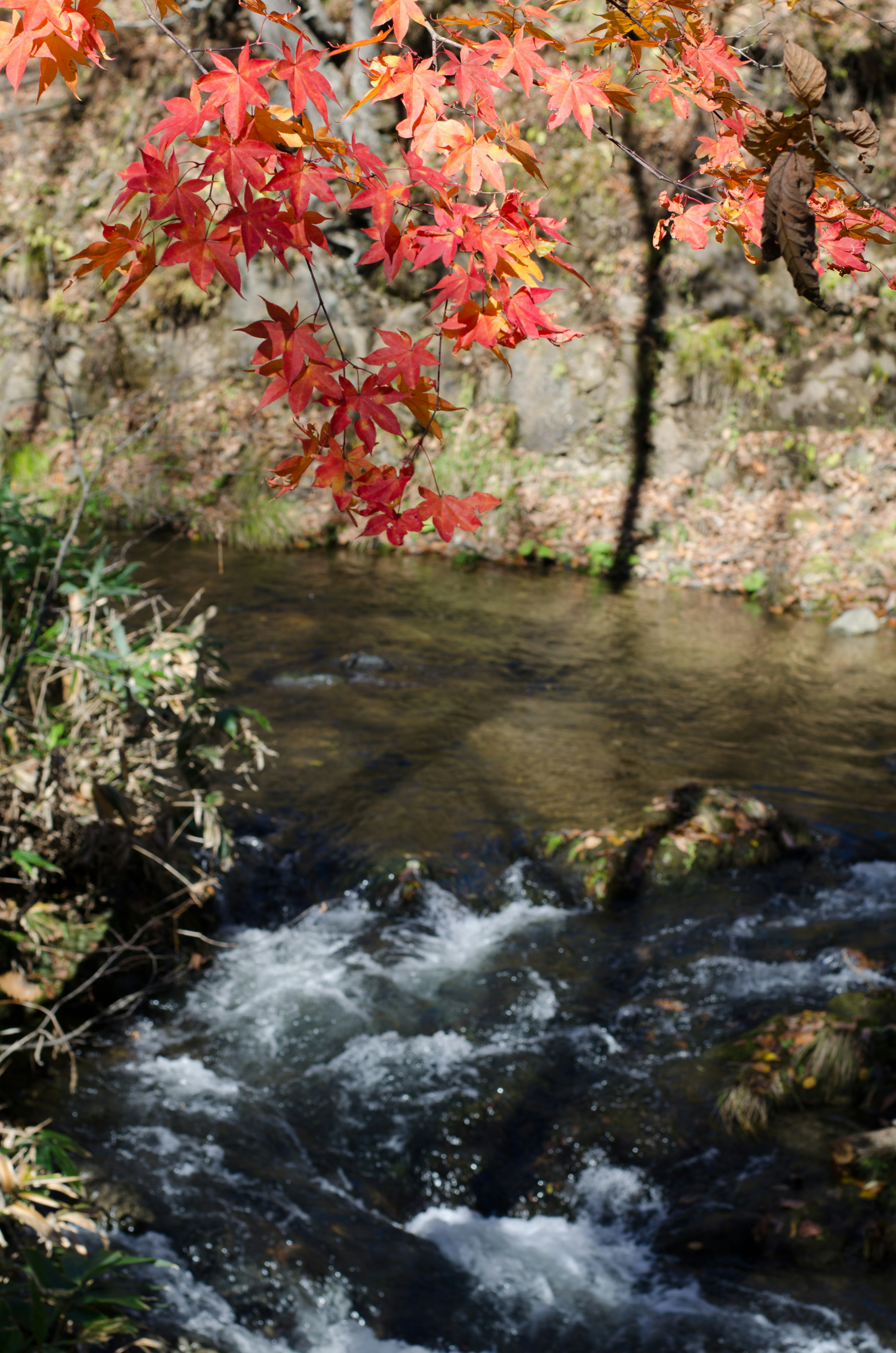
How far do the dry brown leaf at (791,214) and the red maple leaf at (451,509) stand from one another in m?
0.51

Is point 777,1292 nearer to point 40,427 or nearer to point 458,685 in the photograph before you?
point 458,685

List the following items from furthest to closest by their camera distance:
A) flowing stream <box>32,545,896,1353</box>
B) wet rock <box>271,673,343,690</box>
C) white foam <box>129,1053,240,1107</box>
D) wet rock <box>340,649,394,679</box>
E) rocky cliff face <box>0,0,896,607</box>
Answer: rocky cliff face <box>0,0,896,607</box>
wet rock <box>340,649,394,679</box>
wet rock <box>271,673,343,690</box>
white foam <box>129,1053,240,1107</box>
flowing stream <box>32,545,896,1353</box>

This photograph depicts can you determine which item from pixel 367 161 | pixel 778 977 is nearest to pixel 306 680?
pixel 778 977

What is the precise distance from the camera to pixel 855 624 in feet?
32.4

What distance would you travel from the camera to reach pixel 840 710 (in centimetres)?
773

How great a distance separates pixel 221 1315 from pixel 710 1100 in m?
1.92

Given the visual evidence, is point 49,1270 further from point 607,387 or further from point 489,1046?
point 607,387

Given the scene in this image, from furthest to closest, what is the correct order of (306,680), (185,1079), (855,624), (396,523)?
(855,624) < (306,680) < (185,1079) < (396,523)

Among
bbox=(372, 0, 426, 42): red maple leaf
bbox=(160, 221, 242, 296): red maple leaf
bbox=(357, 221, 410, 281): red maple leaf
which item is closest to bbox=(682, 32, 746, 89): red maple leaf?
bbox=(372, 0, 426, 42): red maple leaf

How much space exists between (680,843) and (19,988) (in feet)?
11.1

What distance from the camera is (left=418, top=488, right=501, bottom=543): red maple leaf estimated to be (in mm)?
1564

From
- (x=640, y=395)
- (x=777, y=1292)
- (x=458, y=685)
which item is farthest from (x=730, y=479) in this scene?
(x=777, y=1292)

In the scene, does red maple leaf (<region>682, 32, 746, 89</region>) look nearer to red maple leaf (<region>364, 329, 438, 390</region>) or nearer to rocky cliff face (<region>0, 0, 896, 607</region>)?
red maple leaf (<region>364, 329, 438, 390</region>)

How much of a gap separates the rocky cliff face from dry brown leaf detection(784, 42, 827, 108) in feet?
32.0
